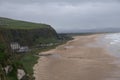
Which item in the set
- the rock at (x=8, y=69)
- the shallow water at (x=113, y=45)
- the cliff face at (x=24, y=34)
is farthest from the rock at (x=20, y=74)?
the shallow water at (x=113, y=45)

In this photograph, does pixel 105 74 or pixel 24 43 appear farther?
pixel 24 43

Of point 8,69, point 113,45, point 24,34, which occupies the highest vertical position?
point 24,34

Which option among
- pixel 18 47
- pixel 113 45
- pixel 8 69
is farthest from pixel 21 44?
pixel 8 69

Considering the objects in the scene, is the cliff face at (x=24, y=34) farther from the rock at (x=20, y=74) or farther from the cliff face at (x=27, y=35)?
the rock at (x=20, y=74)

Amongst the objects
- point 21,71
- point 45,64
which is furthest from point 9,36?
point 21,71

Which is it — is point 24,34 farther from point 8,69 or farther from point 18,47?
point 8,69

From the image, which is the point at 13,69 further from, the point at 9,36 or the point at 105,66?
the point at 9,36

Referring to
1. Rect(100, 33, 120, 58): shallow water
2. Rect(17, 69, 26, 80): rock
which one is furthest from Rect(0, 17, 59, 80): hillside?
Rect(100, 33, 120, 58): shallow water

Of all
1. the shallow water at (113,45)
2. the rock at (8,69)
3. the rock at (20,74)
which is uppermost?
the rock at (8,69)

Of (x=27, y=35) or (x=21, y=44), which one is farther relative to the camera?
(x=27, y=35)

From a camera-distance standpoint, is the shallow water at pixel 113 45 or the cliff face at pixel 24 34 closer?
the cliff face at pixel 24 34

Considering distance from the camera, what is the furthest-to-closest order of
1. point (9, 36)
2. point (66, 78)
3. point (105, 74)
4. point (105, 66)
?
1. point (9, 36)
2. point (105, 66)
3. point (105, 74)
4. point (66, 78)
